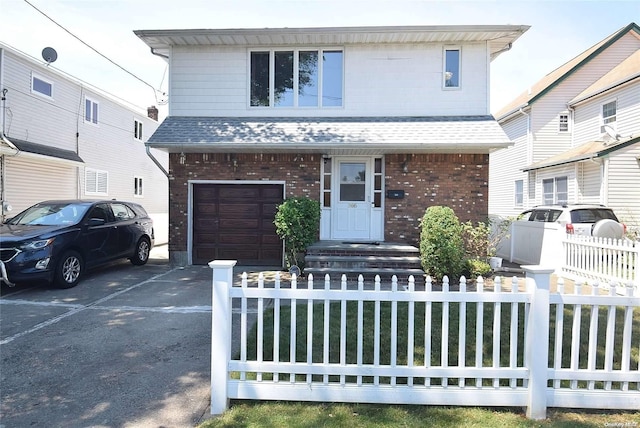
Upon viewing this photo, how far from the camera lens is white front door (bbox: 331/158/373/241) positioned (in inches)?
393

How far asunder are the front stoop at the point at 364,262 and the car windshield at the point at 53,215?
5099 millimetres

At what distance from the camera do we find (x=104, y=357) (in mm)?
4188

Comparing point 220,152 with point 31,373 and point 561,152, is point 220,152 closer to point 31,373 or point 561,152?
point 31,373

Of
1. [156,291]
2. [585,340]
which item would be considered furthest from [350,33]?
[585,340]

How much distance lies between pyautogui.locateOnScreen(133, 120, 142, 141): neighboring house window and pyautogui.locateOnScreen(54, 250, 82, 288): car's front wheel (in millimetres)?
14020

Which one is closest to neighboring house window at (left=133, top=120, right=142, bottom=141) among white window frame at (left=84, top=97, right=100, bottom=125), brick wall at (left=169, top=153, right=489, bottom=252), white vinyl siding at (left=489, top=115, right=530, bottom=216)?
white window frame at (left=84, top=97, right=100, bottom=125)

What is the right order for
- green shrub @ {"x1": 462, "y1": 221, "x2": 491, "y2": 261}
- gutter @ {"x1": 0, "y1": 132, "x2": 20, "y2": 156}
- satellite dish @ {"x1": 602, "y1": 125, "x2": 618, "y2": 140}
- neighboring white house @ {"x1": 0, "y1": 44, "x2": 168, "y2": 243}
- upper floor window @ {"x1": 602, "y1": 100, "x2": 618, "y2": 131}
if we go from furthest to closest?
upper floor window @ {"x1": 602, "y1": 100, "x2": 618, "y2": 131}
satellite dish @ {"x1": 602, "y1": 125, "x2": 618, "y2": 140}
neighboring white house @ {"x1": 0, "y1": 44, "x2": 168, "y2": 243}
gutter @ {"x1": 0, "y1": 132, "x2": 20, "y2": 156}
green shrub @ {"x1": 462, "y1": 221, "x2": 491, "y2": 261}

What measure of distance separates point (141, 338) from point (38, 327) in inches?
64.8

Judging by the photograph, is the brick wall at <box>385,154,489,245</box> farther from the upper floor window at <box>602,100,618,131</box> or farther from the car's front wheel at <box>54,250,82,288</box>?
the upper floor window at <box>602,100,618,131</box>

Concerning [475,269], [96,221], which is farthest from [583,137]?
[96,221]

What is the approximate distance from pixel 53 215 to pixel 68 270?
1423 mm

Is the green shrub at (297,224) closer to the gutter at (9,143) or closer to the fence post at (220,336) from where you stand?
the fence post at (220,336)

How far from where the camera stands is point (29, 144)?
13.1 metres

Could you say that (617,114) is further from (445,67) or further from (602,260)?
(602,260)
